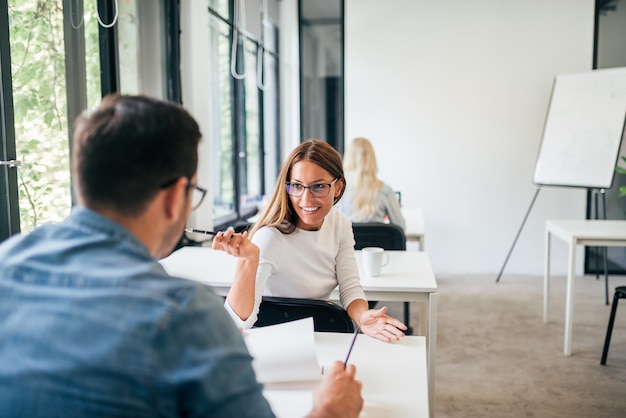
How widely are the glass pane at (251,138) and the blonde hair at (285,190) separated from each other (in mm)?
3234

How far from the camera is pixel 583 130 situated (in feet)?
15.8

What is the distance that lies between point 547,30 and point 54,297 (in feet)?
18.7

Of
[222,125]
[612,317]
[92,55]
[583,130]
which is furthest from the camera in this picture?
[583,130]

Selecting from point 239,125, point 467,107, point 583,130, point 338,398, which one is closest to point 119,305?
point 338,398

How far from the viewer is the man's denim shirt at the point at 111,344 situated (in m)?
0.62

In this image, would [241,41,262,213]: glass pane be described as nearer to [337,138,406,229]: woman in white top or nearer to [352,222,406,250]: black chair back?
[337,138,406,229]: woman in white top

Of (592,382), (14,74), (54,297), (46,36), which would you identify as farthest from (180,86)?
(54,297)

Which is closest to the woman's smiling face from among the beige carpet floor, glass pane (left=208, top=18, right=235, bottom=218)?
the beige carpet floor

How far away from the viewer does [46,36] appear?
8.17 feet

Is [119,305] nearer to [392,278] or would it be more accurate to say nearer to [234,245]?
[234,245]

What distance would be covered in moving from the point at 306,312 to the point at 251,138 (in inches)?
154

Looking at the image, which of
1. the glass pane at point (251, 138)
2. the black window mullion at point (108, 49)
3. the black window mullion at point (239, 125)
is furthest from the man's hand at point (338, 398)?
the glass pane at point (251, 138)

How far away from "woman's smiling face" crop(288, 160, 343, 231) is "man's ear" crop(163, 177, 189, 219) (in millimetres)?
1131

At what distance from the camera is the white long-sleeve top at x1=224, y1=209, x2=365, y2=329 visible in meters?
1.87
